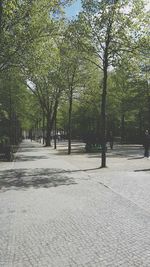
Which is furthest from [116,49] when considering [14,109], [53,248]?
[14,109]

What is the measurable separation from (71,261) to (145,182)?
27.0 ft

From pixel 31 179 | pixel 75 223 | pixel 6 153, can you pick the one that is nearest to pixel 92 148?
pixel 6 153

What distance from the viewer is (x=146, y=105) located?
159 ft

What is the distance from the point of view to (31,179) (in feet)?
48.5

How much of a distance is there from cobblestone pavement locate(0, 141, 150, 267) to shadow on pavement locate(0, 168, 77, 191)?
36 millimetres

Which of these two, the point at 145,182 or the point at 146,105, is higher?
the point at 146,105

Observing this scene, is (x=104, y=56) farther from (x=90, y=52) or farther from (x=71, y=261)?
(x=71, y=261)

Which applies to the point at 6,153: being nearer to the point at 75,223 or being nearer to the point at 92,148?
the point at 92,148

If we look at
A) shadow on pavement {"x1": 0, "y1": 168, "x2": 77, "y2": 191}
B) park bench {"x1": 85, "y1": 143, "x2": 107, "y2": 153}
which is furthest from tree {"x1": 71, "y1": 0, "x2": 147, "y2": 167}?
park bench {"x1": 85, "y1": 143, "x2": 107, "y2": 153}

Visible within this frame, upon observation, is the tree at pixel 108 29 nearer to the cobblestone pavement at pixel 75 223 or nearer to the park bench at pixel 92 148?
the cobblestone pavement at pixel 75 223

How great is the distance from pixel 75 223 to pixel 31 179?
7257mm

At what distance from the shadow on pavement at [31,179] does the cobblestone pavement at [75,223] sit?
0.12 feet

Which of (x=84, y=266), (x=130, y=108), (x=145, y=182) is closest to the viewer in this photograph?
(x=84, y=266)

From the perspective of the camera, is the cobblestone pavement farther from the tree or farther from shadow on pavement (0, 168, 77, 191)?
the tree
